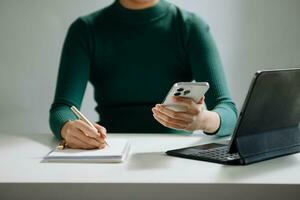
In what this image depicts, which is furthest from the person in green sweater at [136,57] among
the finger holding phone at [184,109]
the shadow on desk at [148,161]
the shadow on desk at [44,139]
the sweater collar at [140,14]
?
the shadow on desk at [148,161]

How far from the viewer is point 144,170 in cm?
81

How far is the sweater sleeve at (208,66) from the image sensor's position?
1.32 metres

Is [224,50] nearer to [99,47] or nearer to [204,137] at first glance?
[99,47]

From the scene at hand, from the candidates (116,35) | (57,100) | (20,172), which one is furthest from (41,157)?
(116,35)

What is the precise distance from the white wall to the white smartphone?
38.4 inches

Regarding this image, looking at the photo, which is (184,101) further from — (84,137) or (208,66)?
(208,66)

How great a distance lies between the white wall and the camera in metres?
1.87

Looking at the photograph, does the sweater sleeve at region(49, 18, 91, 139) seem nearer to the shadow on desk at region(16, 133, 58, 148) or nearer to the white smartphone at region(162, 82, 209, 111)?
the shadow on desk at region(16, 133, 58, 148)

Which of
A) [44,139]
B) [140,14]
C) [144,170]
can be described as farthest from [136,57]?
[144,170]

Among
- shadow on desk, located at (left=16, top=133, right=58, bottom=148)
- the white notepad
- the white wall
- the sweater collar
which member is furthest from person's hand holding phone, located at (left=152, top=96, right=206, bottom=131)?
the white wall

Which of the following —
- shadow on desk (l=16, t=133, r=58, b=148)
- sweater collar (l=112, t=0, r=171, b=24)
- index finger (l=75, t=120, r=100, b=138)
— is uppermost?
sweater collar (l=112, t=0, r=171, b=24)

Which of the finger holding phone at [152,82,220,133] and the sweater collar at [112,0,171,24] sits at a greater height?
the sweater collar at [112,0,171,24]

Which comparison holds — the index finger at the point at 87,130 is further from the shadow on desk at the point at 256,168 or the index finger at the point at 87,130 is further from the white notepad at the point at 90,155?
the shadow on desk at the point at 256,168

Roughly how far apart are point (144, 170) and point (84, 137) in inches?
8.4
